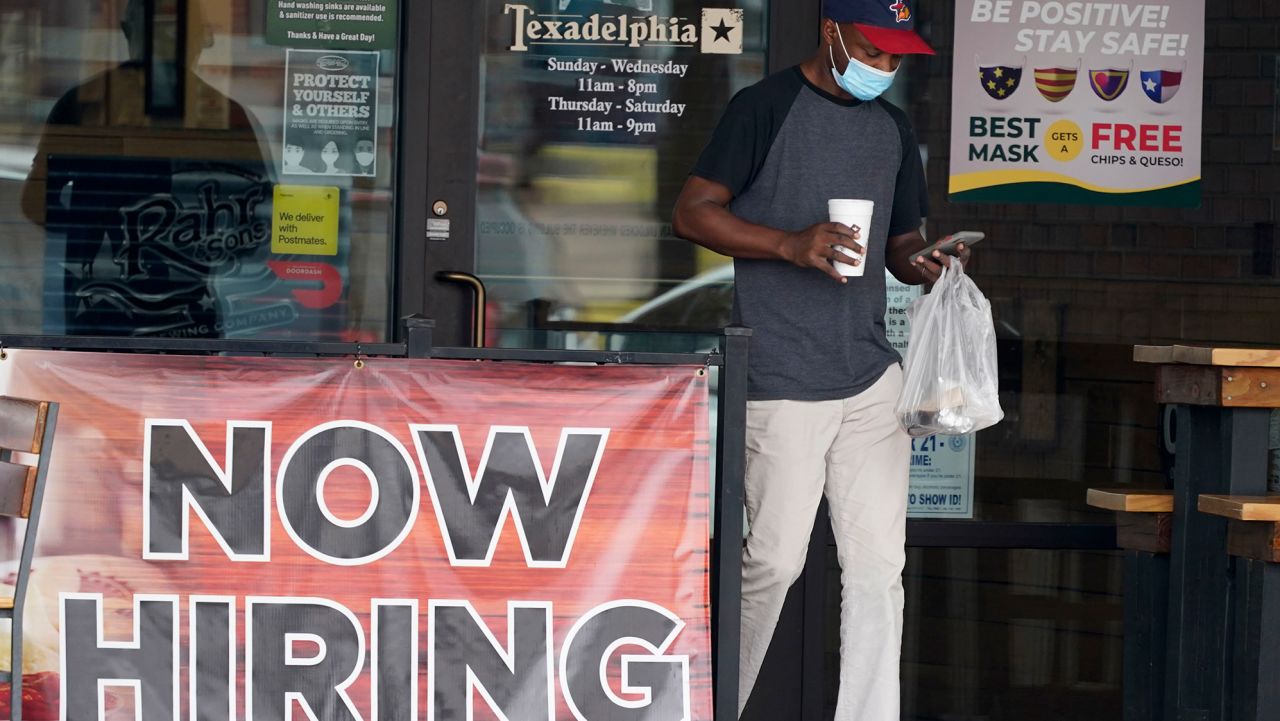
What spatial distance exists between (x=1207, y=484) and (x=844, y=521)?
3.04ft

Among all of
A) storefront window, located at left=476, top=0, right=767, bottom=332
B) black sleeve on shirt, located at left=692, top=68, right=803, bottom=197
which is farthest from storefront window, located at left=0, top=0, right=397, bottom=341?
black sleeve on shirt, located at left=692, top=68, right=803, bottom=197

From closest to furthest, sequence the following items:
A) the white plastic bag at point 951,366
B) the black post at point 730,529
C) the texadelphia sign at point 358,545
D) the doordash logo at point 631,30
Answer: the texadelphia sign at point 358,545 < the black post at point 730,529 < the white plastic bag at point 951,366 < the doordash logo at point 631,30

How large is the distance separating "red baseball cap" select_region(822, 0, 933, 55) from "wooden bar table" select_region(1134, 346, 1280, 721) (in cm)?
102

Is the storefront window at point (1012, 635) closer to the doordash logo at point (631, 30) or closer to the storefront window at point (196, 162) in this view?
the doordash logo at point (631, 30)

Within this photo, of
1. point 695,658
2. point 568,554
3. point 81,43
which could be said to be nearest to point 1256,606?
point 695,658

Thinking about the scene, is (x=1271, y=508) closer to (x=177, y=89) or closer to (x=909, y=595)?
(x=909, y=595)

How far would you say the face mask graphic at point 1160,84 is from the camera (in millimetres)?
4980

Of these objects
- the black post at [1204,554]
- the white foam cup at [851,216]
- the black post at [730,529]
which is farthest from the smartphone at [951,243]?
the black post at [1204,554]

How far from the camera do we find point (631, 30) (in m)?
4.92

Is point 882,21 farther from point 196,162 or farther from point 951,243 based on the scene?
point 196,162

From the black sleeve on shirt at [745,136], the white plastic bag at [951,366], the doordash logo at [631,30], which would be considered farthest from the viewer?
the doordash logo at [631,30]

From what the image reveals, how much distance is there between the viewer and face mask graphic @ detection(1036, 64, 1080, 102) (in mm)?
4949

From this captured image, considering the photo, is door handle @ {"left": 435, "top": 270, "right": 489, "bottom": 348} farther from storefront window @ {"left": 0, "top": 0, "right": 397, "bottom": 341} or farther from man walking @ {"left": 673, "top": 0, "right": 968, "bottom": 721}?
man walking @ {"left": 673, "top": 0, "right": 968, "bottom": 721}

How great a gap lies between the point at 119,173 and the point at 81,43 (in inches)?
16.2
